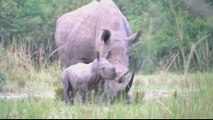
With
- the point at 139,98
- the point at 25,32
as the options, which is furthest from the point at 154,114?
the point at 25,32

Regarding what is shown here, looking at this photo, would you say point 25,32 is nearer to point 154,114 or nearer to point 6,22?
point 6,22

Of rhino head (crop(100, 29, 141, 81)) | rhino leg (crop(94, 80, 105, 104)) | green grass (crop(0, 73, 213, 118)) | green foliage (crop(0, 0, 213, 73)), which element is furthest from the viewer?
green foliage (crop(0, 0, 213, 73))

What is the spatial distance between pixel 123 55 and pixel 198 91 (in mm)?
2136

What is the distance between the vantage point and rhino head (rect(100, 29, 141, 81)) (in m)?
8.52

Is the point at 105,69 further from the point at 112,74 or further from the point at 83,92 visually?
the point at 83,92

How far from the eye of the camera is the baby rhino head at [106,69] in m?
7.94

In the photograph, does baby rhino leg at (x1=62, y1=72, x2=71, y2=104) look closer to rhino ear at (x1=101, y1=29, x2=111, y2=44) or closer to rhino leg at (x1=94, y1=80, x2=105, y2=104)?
rhino leg at (x1=94, y1=80, x2=105, y2=104)

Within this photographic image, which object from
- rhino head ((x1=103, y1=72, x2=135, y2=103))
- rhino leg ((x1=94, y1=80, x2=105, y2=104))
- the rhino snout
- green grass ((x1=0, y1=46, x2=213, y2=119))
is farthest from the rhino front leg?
green grass ((x1=0, y1=46, x2=213, y2=119))

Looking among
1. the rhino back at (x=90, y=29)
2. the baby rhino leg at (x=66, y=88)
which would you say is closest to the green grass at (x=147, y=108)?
the baby rhino leg at (x=66, y=88)

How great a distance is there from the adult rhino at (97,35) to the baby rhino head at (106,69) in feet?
0.91

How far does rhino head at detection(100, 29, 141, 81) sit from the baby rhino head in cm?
32

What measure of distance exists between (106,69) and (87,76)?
43 cm

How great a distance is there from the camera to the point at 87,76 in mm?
8258

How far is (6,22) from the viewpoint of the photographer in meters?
22.2
